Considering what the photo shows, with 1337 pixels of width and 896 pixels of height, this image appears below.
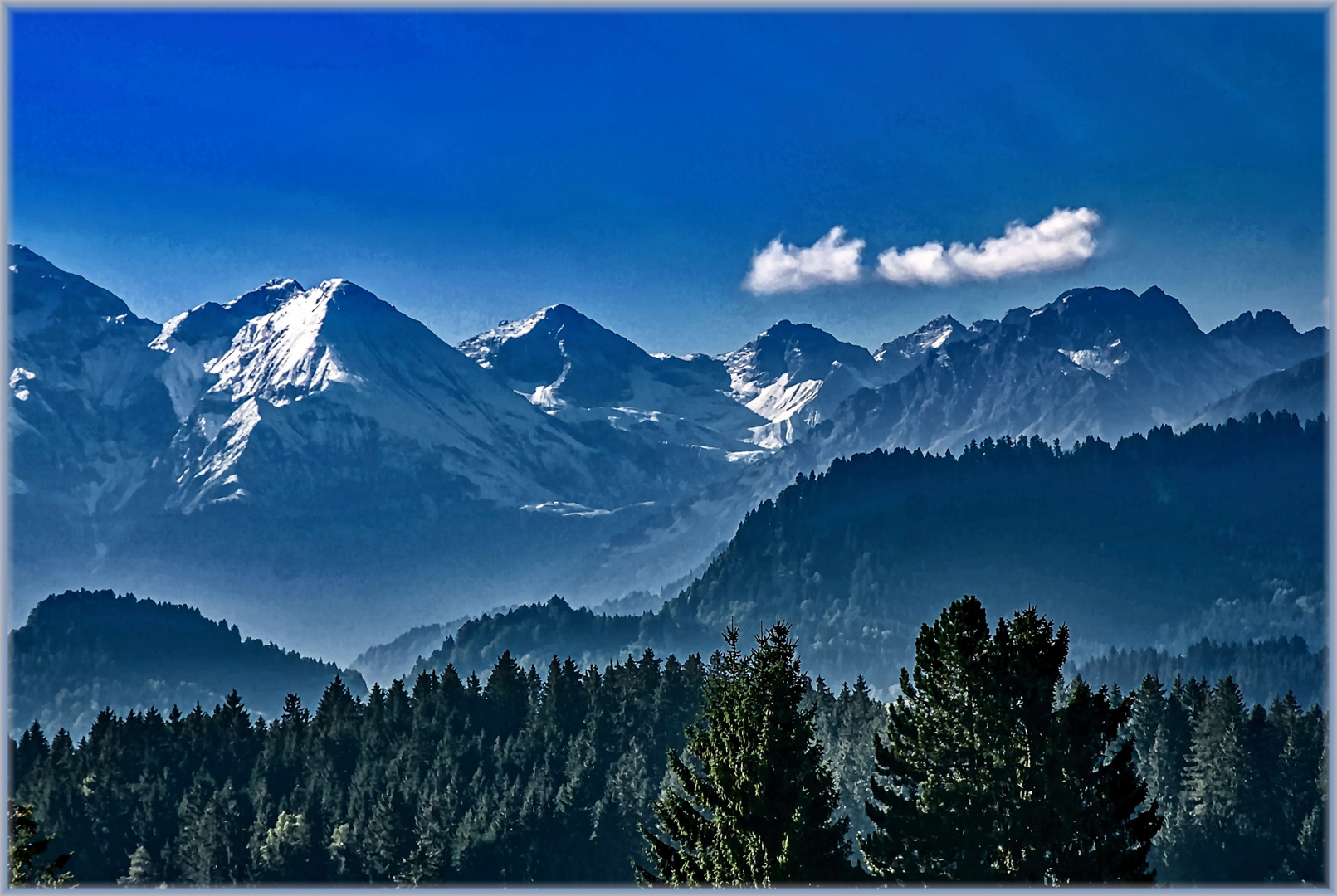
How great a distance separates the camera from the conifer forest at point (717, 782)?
5325cm

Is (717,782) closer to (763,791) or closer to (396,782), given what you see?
(763,791)

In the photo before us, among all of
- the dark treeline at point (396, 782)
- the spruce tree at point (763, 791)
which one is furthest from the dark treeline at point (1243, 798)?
the spruce tree at point (763, 791)

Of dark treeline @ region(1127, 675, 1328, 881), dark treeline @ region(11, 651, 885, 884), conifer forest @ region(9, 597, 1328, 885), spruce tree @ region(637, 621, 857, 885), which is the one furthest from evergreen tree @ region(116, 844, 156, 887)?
spruce tree @ region(637, 621, 857, 885)

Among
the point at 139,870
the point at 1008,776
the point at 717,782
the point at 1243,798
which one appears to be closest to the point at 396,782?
the point at 139,870

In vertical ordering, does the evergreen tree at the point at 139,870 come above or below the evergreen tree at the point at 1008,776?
below

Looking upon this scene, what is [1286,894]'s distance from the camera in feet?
138

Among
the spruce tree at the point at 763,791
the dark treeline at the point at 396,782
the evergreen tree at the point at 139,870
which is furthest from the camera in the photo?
the evergreen tree at the point at 139,870

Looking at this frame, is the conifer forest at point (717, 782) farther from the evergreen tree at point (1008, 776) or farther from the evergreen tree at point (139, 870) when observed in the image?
the evergreen tree at point (139, 870)

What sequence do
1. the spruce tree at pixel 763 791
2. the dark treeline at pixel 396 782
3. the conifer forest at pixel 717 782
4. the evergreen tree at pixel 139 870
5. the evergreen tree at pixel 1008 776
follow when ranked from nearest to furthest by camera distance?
1. the evergreen tree at pixel 1008 776
2. the spruce tree at pixel 763 791
3. the conifer forest at pixel 717 782
4. the dark treeline at pixel 396 782
5. the evergreen tree at pixel 139 870

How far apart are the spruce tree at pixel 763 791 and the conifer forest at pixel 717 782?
0.10 meters

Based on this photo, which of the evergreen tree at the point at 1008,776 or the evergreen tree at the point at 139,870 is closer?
the evergreen tree at the point at 1008,776

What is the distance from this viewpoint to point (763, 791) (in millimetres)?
53719

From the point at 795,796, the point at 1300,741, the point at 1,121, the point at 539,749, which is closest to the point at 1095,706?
the point at 795,796

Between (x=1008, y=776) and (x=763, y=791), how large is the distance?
8715 millimetres
